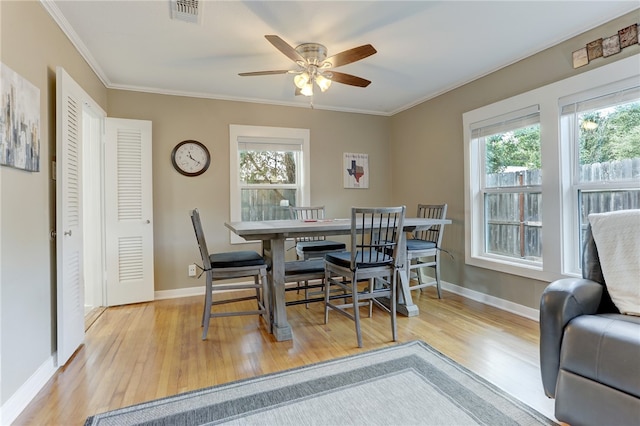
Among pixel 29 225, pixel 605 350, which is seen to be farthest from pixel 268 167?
pixel 605 350

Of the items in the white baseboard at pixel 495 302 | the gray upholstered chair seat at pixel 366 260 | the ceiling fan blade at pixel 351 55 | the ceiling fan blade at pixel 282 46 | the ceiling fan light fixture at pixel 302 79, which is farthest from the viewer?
the white baseboard at pixel 495 302

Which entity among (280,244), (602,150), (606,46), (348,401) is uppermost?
(606,46)

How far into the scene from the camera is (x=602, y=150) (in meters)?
2.40

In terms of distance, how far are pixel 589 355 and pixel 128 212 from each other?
3.78 meters

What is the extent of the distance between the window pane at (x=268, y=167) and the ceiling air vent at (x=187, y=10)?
1.86 metres

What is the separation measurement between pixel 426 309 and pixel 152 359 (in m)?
2.37

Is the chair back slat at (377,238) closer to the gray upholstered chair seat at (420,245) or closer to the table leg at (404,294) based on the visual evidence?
the table leg at (404,294)

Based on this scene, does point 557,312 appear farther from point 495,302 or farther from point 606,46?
point 606,46

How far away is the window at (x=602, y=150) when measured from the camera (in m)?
2.23

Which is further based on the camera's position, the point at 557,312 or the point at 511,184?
the point at 511,184

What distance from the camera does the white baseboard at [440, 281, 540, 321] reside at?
2.81m

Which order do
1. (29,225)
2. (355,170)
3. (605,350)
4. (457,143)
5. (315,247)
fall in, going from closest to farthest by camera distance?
1. (605,350)
2. (29,225)
3. (315,247)
4. (457,143)
5. (355,170)

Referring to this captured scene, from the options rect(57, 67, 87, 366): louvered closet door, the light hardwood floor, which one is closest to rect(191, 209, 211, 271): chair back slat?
the light hardwood floor

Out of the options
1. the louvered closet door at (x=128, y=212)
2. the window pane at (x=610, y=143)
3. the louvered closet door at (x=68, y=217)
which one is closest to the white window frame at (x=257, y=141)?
the louvered closet door at (x=128, y=212)
